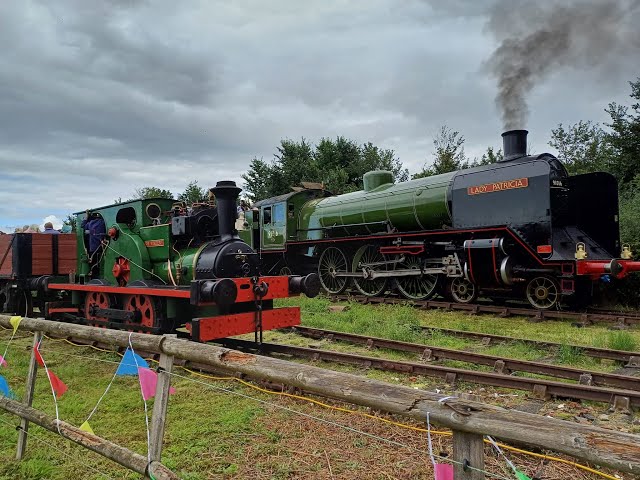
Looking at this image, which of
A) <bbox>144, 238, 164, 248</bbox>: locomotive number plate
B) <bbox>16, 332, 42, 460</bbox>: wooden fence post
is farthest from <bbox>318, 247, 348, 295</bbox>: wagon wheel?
<bbox>16, 332, 42, 460</bbox>: wooden fence post

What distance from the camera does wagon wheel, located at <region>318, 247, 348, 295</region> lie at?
13.9 m

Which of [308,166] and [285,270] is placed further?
[308,166]

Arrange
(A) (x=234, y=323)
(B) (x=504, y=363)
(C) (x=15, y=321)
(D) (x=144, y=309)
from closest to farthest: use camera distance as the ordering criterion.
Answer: (C) (x=15, y=321) → (B) (x=504, y=363) → (A) (x=234, y=323) → (D) (x=144, y=309)

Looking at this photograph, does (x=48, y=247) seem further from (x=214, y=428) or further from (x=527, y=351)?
(x=527, y=351)

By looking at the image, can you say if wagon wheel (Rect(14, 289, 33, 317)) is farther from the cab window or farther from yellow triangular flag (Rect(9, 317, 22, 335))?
the cab window

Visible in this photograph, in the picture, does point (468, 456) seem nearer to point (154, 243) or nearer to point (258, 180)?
point (154, 243)

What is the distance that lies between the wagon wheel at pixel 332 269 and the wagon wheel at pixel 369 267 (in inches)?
22.0

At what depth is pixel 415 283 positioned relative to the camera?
1225 centimetres

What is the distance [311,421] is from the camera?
13.4ft

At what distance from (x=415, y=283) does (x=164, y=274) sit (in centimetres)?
685

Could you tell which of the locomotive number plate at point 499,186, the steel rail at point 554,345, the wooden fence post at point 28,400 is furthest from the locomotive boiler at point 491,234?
the wooden fence post at point 28,400

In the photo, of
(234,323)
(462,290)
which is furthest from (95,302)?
(462,290)

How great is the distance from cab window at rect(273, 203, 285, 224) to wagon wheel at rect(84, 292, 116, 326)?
810cm

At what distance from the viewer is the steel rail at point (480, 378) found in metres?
4.42
